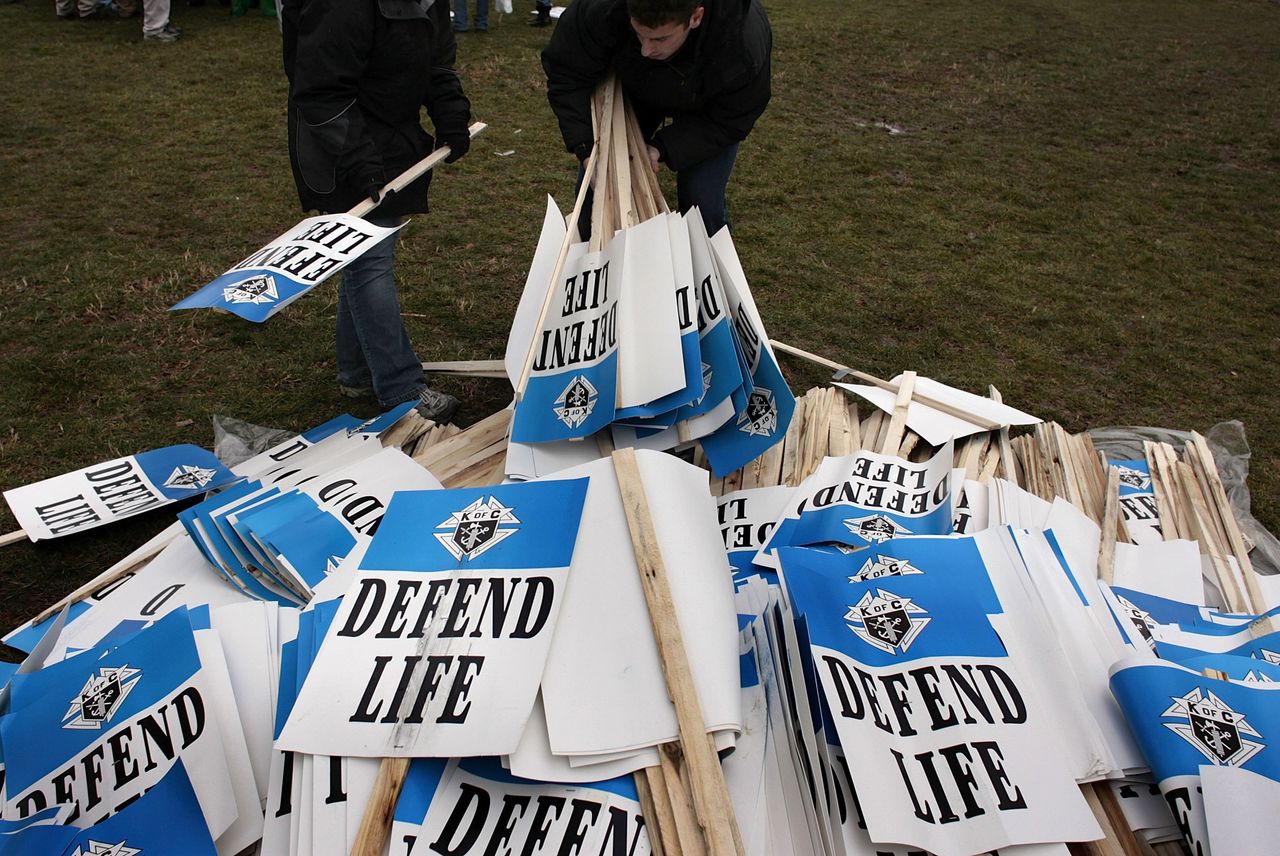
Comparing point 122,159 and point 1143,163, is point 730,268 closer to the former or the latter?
point 122,159

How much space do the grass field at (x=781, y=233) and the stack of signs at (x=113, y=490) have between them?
117 mm

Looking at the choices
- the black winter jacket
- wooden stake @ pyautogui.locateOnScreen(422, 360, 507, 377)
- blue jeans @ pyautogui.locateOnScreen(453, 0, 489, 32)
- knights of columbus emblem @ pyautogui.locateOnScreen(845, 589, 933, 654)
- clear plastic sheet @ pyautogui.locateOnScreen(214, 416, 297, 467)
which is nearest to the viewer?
knights of columbus emblem @ pyautogui.locateOnScreen(845, 589, 933, 654)

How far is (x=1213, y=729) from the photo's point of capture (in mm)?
1856

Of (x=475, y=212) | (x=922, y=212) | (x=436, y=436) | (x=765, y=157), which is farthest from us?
(x=765, y=157)

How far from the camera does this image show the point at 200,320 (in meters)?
4.40

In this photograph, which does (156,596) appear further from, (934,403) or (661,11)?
(934,403)

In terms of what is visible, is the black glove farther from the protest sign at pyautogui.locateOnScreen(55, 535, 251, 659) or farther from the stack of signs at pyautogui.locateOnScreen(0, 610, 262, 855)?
the stack of signs at pyautogui.locateOnScreen(0, 610, 262, 855)

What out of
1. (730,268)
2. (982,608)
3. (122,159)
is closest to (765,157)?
(730,268)

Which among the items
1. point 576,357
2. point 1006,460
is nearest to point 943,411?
point 1006,460

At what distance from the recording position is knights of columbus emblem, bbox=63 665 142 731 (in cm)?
188

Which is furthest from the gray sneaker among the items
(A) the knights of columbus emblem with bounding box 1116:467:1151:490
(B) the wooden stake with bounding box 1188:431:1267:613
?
(B) the wooden stake with bounding box 1188:431:1267:613

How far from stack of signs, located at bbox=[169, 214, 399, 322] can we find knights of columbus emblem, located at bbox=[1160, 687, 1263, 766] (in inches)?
90.7

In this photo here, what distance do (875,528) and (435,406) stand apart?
1.91 m

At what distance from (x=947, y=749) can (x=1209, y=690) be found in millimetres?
610
